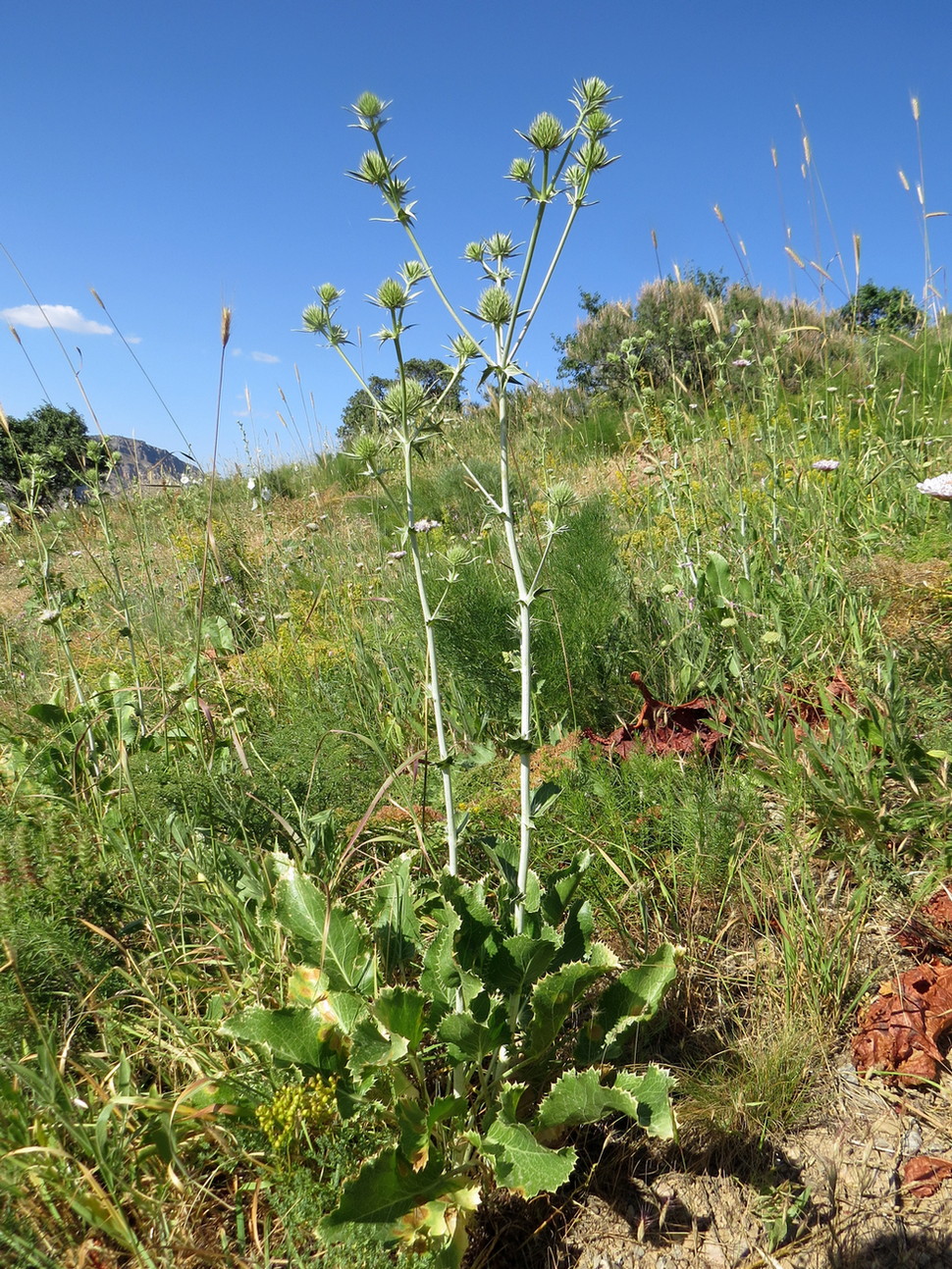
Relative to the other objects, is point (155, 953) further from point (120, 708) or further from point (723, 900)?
point (723, 900)

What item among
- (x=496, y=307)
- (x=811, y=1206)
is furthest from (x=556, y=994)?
(x=496, y=307)

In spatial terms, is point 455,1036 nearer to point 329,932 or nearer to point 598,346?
point 329,932

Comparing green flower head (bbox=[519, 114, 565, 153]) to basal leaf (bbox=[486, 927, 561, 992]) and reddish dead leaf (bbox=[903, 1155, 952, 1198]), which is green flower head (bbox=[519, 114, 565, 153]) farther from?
reddish dead leaf (bbox=[903, 1155, 952, 1198])

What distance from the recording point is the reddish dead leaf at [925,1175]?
121 cm

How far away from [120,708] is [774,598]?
206 centimetres

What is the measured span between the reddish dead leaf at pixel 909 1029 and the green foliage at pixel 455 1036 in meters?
0.43

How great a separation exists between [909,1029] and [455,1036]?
33.6 inches

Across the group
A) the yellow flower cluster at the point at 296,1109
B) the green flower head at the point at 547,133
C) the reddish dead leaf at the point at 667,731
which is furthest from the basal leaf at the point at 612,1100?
the green flower head at the point at 547,133

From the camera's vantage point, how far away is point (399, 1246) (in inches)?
43.4

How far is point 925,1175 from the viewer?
1.22 metres

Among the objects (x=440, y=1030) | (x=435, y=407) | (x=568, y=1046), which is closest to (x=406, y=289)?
(x=435, y=407)

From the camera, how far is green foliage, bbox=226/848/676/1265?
1109mm

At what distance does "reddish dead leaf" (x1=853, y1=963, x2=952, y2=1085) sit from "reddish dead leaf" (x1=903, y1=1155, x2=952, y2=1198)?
0.13 m

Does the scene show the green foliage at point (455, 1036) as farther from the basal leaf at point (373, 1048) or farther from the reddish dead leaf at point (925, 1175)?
the reddish dead leaf at point (925, 1175)
